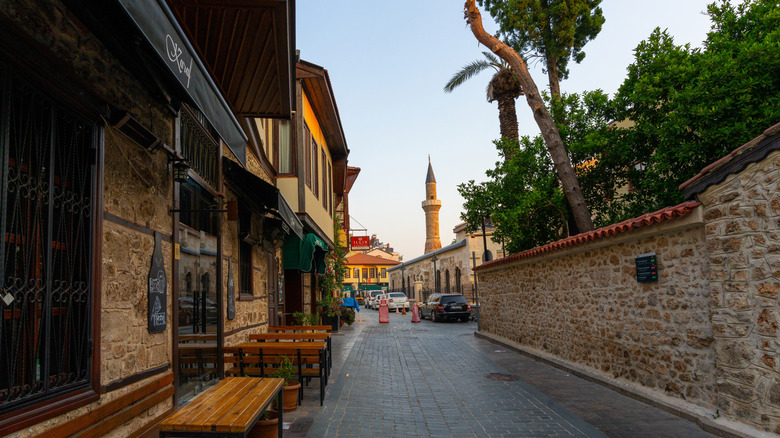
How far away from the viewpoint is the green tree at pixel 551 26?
16875mm

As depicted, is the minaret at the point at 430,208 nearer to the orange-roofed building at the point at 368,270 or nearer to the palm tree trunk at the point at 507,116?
the orange-roofed building at the point at 368,270

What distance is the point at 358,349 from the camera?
13570 millimetres

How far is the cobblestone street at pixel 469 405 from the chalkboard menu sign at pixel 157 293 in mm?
1963

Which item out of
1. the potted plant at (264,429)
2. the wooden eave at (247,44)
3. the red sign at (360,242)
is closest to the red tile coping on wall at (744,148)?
the wooden eave at (247,44)

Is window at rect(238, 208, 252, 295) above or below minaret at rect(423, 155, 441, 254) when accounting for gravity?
below

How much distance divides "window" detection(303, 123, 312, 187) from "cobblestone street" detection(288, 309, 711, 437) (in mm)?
4519

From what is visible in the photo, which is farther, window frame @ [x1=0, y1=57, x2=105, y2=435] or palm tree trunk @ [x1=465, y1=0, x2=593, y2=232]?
palm tree trunk @ [x1=465, y1=0, x2=593, y2=232]

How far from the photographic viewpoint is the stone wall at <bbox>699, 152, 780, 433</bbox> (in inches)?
193

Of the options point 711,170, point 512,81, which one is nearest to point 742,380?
point 711,170

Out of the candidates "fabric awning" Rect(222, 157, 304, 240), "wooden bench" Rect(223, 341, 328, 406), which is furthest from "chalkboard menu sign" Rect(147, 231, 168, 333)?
"fabric awning" Rect(222, 157, 304, 240)

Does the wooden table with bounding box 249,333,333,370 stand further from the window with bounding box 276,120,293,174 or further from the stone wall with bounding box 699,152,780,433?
the stone wall with bounding box 699,152,780,433

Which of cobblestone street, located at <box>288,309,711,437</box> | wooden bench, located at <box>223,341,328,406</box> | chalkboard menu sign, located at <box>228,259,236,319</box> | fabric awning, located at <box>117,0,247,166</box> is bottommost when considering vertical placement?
cobblestone street, located at <box>288,309,711,437</box>

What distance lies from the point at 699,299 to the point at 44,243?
6852mm

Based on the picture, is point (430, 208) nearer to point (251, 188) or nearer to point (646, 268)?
point (251, 188)
